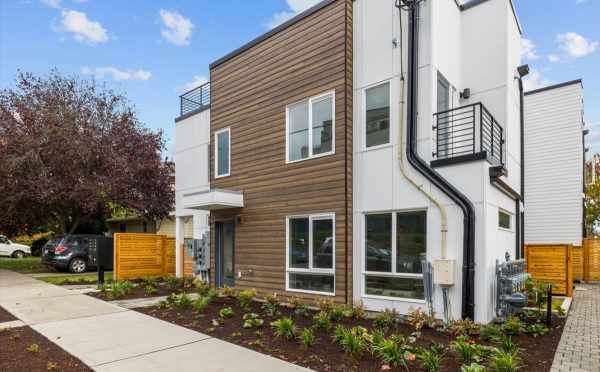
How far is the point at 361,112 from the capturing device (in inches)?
323

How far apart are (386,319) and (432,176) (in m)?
2.65

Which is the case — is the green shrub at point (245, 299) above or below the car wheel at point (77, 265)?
above

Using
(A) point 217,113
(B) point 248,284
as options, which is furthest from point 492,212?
(A) point 217,113

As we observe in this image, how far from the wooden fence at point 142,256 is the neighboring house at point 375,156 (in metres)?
4.01

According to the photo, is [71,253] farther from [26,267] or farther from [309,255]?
[309,255]

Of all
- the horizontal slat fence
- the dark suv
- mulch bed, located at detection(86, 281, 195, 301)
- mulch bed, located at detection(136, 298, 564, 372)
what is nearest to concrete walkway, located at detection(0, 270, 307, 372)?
mulch bed, located at detection(136, 298, 564, 372)

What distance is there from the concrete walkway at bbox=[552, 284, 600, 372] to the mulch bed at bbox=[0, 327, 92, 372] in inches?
234

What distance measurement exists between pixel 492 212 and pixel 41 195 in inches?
616

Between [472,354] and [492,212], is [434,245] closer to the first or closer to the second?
[492,212]

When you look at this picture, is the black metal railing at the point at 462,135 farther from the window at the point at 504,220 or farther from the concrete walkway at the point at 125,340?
the concrete walkway at the point at 125,340

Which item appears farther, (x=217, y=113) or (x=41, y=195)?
(x=41, y=195)

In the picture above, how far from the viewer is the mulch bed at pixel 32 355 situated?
181 inches

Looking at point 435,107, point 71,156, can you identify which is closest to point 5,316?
point 435,107

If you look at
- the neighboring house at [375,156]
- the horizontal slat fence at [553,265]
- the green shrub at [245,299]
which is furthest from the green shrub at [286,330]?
the horizontal slat fence at [553,265]
